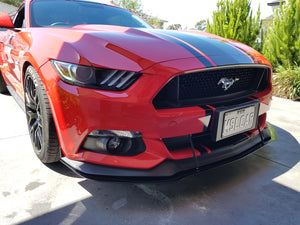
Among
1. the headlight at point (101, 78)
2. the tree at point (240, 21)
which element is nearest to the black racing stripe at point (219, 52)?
the headlight at point (101, 78)

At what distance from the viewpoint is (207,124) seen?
55.8 inches

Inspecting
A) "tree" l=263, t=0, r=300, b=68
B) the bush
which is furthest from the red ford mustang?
"tree" l=263, t=0, r=300, b=68

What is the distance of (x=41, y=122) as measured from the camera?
64.2 inches

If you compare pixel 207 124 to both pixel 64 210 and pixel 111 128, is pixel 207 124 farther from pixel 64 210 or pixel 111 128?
pixel 64 210

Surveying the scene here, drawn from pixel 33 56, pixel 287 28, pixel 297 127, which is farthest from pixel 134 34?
pixel 287 28

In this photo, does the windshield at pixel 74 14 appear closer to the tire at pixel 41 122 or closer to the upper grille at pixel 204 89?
the tire at pixel 41 122

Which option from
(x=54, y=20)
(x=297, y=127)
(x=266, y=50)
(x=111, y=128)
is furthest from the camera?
(x=266, y=50)

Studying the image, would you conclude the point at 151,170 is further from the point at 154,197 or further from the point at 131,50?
the point at 131,50

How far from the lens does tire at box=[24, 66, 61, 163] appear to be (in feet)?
4.87

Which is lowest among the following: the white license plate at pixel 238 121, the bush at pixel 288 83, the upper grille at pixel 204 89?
the bush at pixel 288 83

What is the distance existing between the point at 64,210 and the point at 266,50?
210 inches

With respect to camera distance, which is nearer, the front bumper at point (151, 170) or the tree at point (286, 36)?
the front bumper at point (151, 170)

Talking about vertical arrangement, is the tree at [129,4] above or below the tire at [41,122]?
above

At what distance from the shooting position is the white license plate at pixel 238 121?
4.83ft
